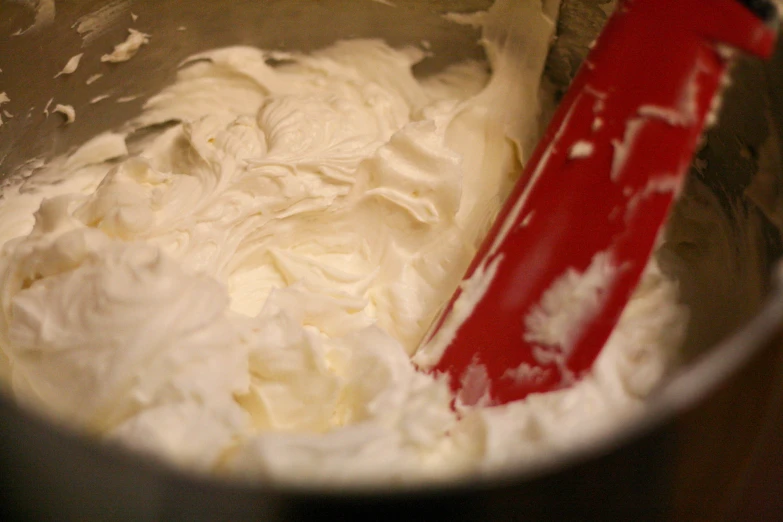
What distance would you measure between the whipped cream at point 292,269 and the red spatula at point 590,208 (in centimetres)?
5

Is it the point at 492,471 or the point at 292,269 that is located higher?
the point at 492,471

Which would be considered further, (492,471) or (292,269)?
(292,269)

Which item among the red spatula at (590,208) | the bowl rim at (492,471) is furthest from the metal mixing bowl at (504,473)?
the red spatula at (590,208)

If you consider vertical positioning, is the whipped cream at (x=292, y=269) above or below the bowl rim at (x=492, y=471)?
below

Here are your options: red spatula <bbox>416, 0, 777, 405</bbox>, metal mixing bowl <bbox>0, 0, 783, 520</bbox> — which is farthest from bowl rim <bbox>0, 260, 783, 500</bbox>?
red spatula <bbox>416, 0, 777, 405</bbox>

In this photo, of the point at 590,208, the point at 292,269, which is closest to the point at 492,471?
the point at 590,208

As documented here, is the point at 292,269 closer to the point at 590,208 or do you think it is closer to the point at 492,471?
the point at 590,208

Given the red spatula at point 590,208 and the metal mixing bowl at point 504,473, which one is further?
the red spatula at point 590,208

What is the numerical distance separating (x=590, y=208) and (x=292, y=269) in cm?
44

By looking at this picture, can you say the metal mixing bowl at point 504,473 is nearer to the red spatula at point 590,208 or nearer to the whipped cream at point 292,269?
the whipped cream at point 292,269

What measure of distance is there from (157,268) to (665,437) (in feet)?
1.91

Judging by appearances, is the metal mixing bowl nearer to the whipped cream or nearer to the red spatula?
the whipped cream

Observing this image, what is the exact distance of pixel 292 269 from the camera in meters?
0.99

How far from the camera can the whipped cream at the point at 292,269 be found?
71 centimetres
